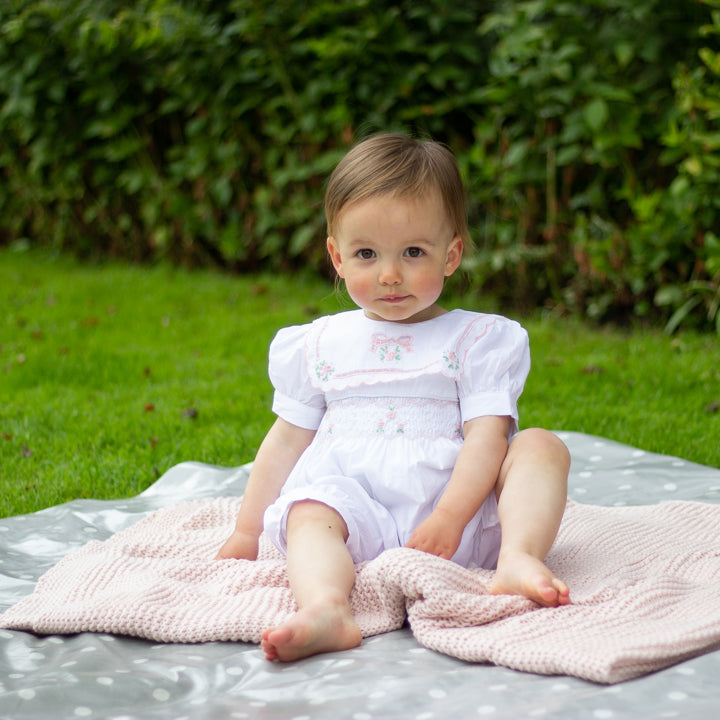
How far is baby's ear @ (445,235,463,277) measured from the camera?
205 cm

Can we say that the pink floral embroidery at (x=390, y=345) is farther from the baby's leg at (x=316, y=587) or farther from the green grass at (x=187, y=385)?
the baby's leg at (x=316, y=587)

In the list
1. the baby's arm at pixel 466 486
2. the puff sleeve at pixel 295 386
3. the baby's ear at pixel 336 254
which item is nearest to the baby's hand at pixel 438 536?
the baby's arm at pixel 466 486

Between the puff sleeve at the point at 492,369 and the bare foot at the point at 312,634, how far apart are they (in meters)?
0.55

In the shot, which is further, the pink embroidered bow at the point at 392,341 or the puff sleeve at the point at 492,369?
the pink embroidered bow at the point at 392,341

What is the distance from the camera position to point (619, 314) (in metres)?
4.61

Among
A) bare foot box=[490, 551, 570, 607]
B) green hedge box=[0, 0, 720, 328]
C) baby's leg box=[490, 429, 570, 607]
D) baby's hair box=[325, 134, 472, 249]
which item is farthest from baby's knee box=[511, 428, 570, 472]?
green hedge box=[0, 0, 720, 328]

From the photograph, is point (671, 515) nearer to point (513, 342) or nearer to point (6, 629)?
point (513, 342)

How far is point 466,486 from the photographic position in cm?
189

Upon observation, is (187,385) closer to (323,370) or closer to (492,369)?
(323,370)

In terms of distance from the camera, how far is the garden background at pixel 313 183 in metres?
3.51

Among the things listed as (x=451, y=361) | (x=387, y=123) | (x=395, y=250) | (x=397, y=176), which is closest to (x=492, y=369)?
(x=451, y=361)

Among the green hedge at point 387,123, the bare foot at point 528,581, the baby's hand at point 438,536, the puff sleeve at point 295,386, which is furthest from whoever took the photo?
the green hedge at point 387,123

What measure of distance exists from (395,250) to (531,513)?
0.60 meters

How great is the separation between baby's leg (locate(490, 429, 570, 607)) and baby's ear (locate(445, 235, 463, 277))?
0.39 meters
